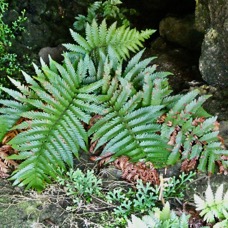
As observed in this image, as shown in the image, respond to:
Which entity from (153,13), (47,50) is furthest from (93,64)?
(153,13)

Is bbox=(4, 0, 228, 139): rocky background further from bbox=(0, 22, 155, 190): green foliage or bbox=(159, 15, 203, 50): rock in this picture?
bbox=(0, 22, 155, 190): green foliage

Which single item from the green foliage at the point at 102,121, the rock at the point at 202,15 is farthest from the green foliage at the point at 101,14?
the green foliage at the point at 102,121

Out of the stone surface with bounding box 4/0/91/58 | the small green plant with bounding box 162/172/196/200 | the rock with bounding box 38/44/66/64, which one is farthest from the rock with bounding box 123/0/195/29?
the small green plant with bounding box 162/172/196/200

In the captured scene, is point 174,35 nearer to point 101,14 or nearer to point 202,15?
point 202,15

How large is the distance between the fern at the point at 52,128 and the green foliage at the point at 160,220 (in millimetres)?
1096

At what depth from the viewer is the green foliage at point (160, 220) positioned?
3.55 meters

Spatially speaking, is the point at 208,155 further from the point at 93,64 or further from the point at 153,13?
the point at 153,13

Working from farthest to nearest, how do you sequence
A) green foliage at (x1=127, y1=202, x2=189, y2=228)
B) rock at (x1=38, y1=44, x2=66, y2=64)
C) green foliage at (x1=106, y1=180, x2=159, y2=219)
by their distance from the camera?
rock at (x1=38, y1=44, x2=66, y2=64)
green foliage at (x1=106, y1=180, x2=159, y2=219)
green foliage at (x1=127, y1=202, x2=189, y2=228)

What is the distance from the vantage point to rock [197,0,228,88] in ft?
16.2

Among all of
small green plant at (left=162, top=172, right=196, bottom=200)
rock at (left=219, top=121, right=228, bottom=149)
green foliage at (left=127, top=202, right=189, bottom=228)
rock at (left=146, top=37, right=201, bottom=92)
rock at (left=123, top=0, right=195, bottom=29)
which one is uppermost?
rock at (left=123, top=0, right=195, bottom=29)

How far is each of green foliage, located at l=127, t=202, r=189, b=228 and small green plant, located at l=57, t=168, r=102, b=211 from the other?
2.28ft

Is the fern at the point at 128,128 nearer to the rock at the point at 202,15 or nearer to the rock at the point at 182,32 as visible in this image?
the rock at the point at 202,15

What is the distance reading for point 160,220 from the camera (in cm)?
369

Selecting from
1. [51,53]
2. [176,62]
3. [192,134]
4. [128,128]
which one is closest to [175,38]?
[176,62]
